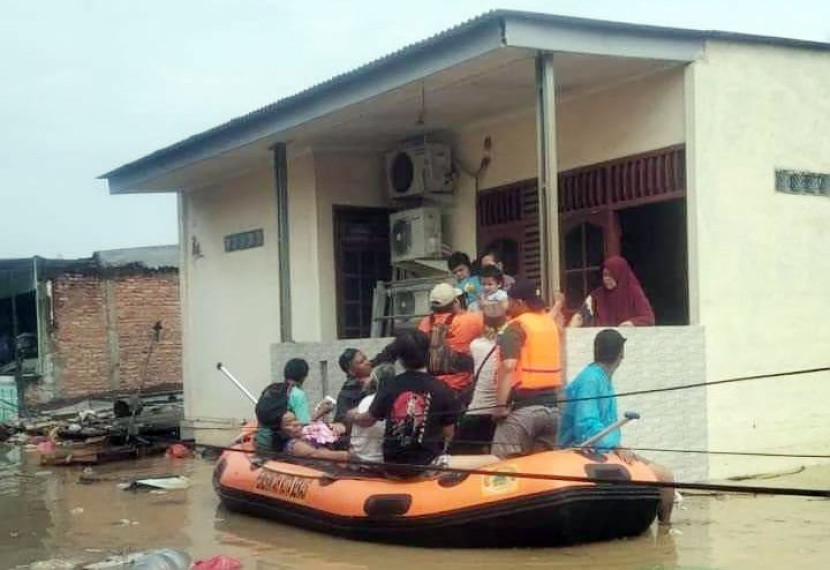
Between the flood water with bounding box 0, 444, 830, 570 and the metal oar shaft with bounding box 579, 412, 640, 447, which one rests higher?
the metal oar shaft with bounding box 579, 412, 640, 447

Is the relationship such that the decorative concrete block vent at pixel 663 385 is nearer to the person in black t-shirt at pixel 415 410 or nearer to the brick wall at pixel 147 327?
the person in black t-shirt at pixel 415 410

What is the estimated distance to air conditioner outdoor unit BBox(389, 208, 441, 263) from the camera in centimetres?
1293

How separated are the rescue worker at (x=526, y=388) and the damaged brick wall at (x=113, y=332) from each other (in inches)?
592

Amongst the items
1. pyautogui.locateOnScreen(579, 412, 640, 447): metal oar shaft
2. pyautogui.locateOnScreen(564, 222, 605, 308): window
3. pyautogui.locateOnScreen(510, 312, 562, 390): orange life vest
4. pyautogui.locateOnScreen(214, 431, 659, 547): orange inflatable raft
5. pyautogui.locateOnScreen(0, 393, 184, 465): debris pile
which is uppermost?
pyautogui.locateOnScreen(564, 222, 605, 308): window

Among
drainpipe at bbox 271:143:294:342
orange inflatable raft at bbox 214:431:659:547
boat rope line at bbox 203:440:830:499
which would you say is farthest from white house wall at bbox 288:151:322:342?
orange inflatable raft at bbox 214:431:659:547

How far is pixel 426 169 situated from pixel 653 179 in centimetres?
328

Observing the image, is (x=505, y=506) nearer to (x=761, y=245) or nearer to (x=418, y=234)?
(x=761, y=245)

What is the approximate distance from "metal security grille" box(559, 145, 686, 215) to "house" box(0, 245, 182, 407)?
1176cm

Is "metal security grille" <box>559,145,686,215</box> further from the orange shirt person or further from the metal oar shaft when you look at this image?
the metal oar shaft

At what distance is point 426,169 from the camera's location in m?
12.9

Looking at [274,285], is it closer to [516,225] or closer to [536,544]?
[516,225]

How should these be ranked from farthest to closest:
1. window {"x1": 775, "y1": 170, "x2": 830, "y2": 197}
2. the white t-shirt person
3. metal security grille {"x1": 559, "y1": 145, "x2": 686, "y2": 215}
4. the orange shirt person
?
window {"x1": 775, "y1": 170, "x2": 830, "y2": 197}, metal security grille {"x1": 559, "y1": 145, "x2": 686, "y2": 215}, the orange shirt person, the white t-shirt person

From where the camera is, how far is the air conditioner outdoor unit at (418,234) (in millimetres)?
12930

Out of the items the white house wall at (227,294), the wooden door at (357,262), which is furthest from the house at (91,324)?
the wooden door at (357,262)
